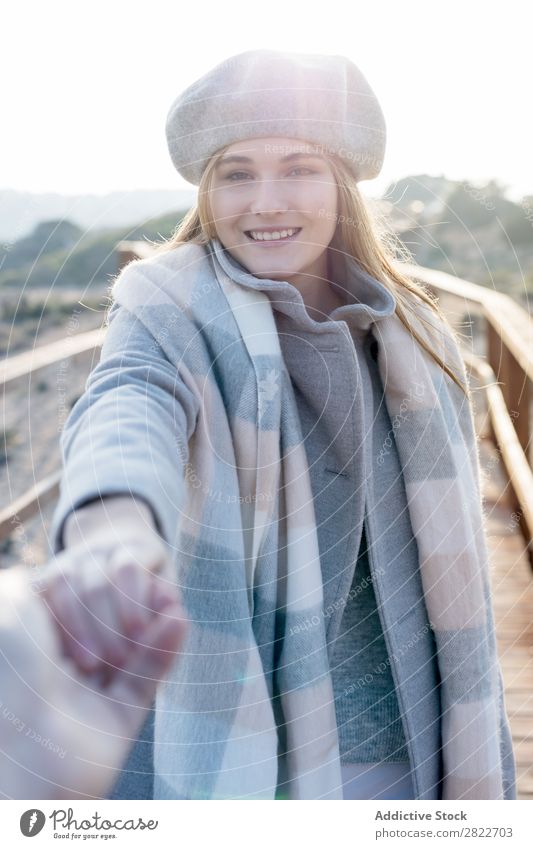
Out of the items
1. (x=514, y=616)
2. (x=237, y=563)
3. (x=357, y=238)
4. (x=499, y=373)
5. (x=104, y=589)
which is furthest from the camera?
(x=499, y=373)

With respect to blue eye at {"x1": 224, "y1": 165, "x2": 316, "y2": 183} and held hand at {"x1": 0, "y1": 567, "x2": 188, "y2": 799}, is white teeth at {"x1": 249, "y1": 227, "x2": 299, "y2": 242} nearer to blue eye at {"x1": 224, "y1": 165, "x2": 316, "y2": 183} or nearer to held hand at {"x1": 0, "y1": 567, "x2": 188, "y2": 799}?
blue eye at {"x1": 224, "y1": 165, "x2": 316, "y2": 183}

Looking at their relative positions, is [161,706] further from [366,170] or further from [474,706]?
[366,170]

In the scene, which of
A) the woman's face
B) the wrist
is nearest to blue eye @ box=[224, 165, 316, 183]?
the woman's face

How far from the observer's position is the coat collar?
0.75 meters

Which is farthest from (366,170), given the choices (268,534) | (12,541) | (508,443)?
(12,541)

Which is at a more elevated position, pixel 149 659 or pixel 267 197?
pixel 267 197

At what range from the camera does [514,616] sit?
1461 millimetres

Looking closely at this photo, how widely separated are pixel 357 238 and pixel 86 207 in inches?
11.0

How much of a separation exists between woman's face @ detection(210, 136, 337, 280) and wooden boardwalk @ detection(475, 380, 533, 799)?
73 centimetres

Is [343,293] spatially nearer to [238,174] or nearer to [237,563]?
[238,174]

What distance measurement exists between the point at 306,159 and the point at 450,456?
31 centimetres

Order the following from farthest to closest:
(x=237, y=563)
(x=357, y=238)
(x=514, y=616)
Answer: (x=514, y=616)
(x=357, y=238)
(x=237, y=563)

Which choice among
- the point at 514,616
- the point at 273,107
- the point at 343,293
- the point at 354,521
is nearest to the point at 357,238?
the point at 343,293

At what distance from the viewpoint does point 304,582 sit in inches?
29.0
